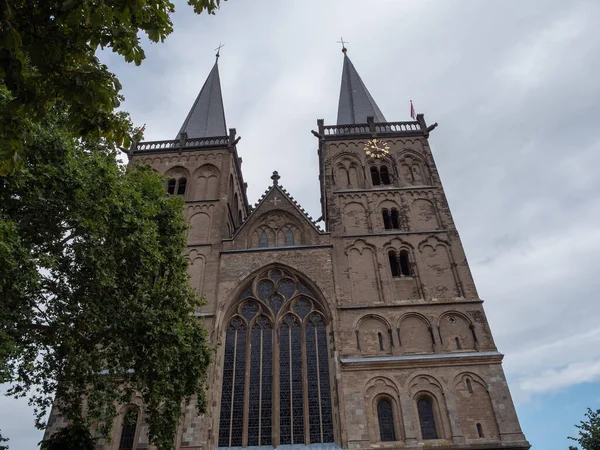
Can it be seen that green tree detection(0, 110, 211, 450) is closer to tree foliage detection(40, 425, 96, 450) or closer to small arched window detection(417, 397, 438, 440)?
tree foliage detection(40, 425, 96, 450)

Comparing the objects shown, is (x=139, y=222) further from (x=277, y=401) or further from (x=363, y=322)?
(x=363, y=322)

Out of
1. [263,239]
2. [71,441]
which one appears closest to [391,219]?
[263,239]

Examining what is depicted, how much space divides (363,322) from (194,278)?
800cm

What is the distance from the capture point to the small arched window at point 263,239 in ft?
74.8

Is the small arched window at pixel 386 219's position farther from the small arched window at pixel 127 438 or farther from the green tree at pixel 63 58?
the green tree at pixel 63 58

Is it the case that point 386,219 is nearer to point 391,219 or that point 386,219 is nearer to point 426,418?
point 391,219

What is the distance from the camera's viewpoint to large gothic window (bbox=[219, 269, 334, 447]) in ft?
55.5

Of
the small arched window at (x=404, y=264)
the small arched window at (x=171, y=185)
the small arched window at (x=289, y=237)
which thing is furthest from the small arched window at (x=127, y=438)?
the small arched window at (x=171, y=185)

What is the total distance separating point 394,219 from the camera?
23.9m

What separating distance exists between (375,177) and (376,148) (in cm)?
177

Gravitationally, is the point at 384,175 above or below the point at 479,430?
above

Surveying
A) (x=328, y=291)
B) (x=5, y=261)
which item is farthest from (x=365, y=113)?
(x=5, y=261)

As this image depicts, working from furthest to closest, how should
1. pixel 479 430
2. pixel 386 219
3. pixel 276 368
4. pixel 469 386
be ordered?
pixel 386 219 → pixel 276 368 → pixel 469 386 → pixel 479 430

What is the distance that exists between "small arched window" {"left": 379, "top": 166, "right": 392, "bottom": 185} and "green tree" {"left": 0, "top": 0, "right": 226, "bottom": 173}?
22360 millimetres
